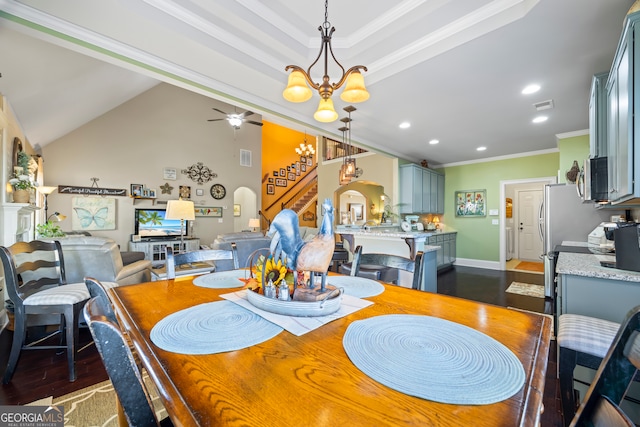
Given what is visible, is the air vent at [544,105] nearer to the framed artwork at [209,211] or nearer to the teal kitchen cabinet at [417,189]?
the teal kitchen cabinet at [417,189]

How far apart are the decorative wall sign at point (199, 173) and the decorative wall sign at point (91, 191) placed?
5.00 ft

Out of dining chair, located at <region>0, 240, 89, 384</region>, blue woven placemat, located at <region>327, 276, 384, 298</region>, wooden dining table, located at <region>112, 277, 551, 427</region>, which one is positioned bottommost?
dining chair, located at <region>0, 240, 89, 384</region>

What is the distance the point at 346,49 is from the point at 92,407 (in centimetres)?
326

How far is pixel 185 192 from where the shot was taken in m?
7.22

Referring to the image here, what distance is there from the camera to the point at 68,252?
8.68ft

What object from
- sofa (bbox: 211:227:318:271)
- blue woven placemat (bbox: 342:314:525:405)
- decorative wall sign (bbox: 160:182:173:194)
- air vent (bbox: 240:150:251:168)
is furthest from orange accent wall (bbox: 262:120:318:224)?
blue woven placemat (bbox: 342:314:525:405)

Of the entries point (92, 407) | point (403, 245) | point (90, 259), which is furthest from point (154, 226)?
point (403, 245)

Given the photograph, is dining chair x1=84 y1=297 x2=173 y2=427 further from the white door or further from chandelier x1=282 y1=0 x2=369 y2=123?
the white door

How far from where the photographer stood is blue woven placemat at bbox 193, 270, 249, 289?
1.44m

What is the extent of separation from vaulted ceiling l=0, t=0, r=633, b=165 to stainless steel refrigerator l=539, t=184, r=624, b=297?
107 centimetres

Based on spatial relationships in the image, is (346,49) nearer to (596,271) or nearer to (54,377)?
(596,271)

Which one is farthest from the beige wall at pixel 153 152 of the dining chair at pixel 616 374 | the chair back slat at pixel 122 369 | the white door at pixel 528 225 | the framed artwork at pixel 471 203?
the white door at pixel 528 225

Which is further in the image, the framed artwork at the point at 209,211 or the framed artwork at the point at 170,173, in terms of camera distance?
the framed artwork at the point at 209,211

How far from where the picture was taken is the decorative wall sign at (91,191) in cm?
577
